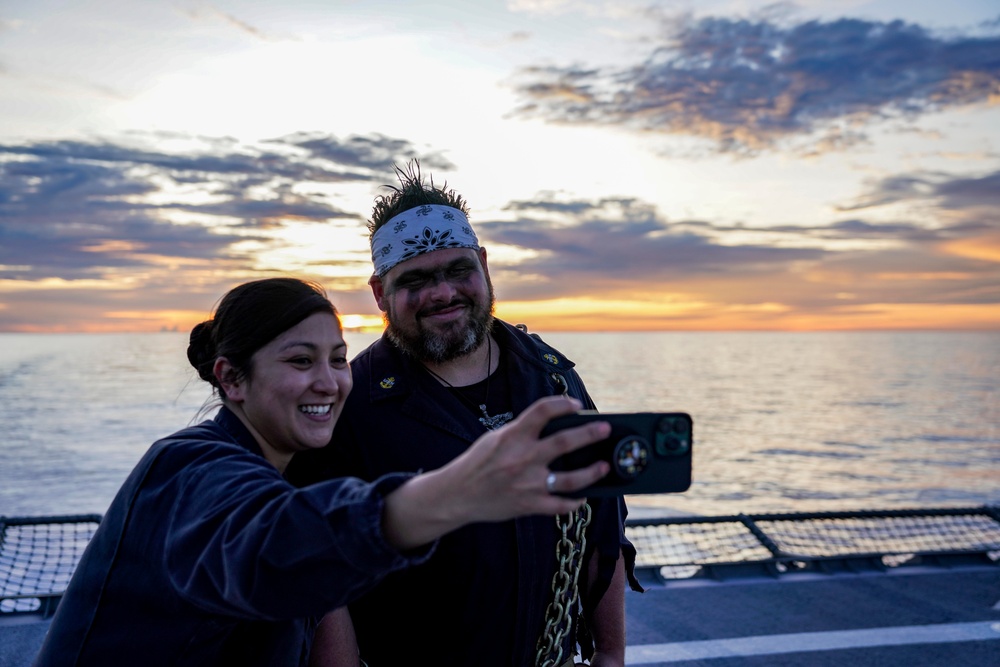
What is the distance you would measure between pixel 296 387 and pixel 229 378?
220mm

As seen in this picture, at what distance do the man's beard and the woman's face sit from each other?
93cm

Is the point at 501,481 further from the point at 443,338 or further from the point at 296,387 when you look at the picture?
the point at 443,338

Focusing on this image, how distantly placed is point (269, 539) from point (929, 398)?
56379 mm

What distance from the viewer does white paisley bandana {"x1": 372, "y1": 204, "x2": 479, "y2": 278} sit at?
3265mm

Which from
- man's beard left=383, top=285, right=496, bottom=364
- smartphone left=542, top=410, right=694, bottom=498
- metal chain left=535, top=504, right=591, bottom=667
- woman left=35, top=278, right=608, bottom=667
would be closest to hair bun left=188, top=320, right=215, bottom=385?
woman left=35, top=278, right=608, bottom=667

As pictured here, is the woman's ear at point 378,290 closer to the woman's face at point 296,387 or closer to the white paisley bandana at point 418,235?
the white paisley bandana at point 418,235

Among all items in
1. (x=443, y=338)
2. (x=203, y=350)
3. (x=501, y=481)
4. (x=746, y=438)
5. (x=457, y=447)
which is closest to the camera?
(x=501, y=481)

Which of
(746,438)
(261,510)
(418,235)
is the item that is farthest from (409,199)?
(746,438)

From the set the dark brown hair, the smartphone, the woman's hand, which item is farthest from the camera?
the dark brown hair

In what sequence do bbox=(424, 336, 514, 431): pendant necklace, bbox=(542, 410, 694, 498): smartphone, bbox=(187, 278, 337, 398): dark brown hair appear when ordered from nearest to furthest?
bbox=(542, 410, 694, 498): smartphone → bbox=(187, 278, 337, 398): dark brown hair → bbox=(424, 336, 514, 431): pendant necklace

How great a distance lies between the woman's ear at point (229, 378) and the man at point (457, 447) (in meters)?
0.71

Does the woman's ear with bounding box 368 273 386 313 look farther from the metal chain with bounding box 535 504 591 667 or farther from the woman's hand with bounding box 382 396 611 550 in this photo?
the woman's hand with bounding box 382 396 611 550

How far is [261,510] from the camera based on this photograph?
4.94ft

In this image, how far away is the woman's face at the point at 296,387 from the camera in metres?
2.20
